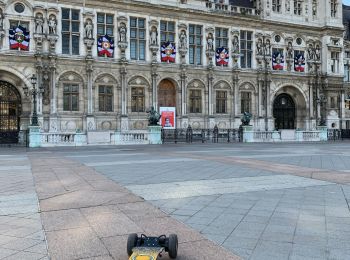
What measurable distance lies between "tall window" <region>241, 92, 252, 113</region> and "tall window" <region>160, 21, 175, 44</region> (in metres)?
10.1

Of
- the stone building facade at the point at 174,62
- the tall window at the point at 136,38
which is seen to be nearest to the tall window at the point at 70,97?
the stone building facade at the point at 174,62

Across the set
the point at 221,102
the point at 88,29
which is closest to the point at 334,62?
the point at 221,102

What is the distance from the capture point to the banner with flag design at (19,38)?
33.1 metres

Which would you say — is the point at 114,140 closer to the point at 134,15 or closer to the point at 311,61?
the point at 134,15

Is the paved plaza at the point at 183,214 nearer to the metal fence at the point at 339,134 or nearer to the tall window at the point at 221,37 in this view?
the tall window at the point at 221,37

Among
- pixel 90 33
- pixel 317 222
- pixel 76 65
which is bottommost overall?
pixel 317 222

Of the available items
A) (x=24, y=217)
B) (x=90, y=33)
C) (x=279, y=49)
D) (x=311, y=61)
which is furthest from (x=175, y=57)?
(x=24, y=217)

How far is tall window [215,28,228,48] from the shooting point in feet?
136

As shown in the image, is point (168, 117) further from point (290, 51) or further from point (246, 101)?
point (290, 51)

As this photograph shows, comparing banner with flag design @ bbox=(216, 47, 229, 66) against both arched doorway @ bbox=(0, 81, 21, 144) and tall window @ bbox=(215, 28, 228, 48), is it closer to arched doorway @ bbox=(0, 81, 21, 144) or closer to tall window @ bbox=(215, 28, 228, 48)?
tall window @ bbox=(215, 28, 228, 48)

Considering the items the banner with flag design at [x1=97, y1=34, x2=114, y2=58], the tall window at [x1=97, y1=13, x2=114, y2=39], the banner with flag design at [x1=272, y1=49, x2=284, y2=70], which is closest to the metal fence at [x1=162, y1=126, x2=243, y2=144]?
the banner with flag design at [x1=97, y1=34, x2=114, y2=58]

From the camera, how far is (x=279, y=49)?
1761 inches

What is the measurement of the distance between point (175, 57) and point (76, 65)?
1013cm

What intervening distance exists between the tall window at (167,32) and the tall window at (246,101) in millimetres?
10141
